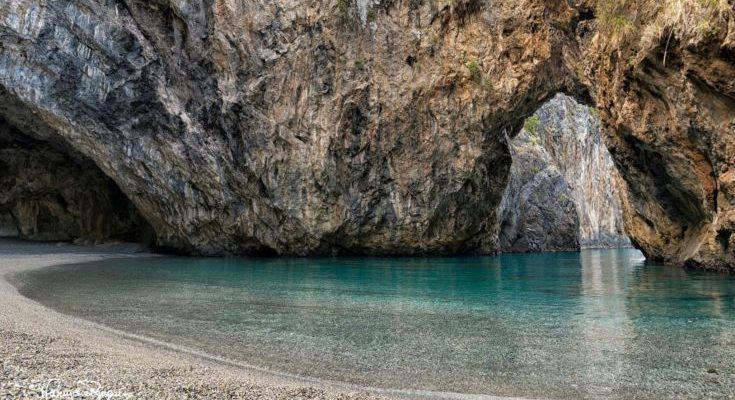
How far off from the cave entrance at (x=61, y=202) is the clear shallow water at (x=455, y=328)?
21197 mm

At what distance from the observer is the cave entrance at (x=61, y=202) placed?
3391 cm

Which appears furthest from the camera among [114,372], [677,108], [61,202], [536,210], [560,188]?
[560,188]

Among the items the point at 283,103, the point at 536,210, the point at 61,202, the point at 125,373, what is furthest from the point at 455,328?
the point at 536,210

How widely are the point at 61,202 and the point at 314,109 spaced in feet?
67.7

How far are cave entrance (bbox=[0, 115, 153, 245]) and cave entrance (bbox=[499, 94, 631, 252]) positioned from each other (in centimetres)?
2685

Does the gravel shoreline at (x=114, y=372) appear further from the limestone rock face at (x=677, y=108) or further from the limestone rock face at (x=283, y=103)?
the limestone rock face at (x=283, y=103)

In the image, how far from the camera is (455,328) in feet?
27.7

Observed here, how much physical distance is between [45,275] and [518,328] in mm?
15220

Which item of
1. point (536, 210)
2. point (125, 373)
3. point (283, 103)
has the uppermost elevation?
point (283, 103)

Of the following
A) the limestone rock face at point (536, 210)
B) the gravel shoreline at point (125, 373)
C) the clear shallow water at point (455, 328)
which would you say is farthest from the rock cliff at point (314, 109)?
the gravel shoreline at point (125, 373)

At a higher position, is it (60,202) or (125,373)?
(60,202)

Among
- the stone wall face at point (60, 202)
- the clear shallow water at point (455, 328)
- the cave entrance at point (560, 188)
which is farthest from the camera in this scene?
the cave entrance at point (560, 188)

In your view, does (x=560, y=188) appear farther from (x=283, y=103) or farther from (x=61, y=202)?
(x=61, y=202)

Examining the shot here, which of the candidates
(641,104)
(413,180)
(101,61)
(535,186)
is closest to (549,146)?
(535,186)
